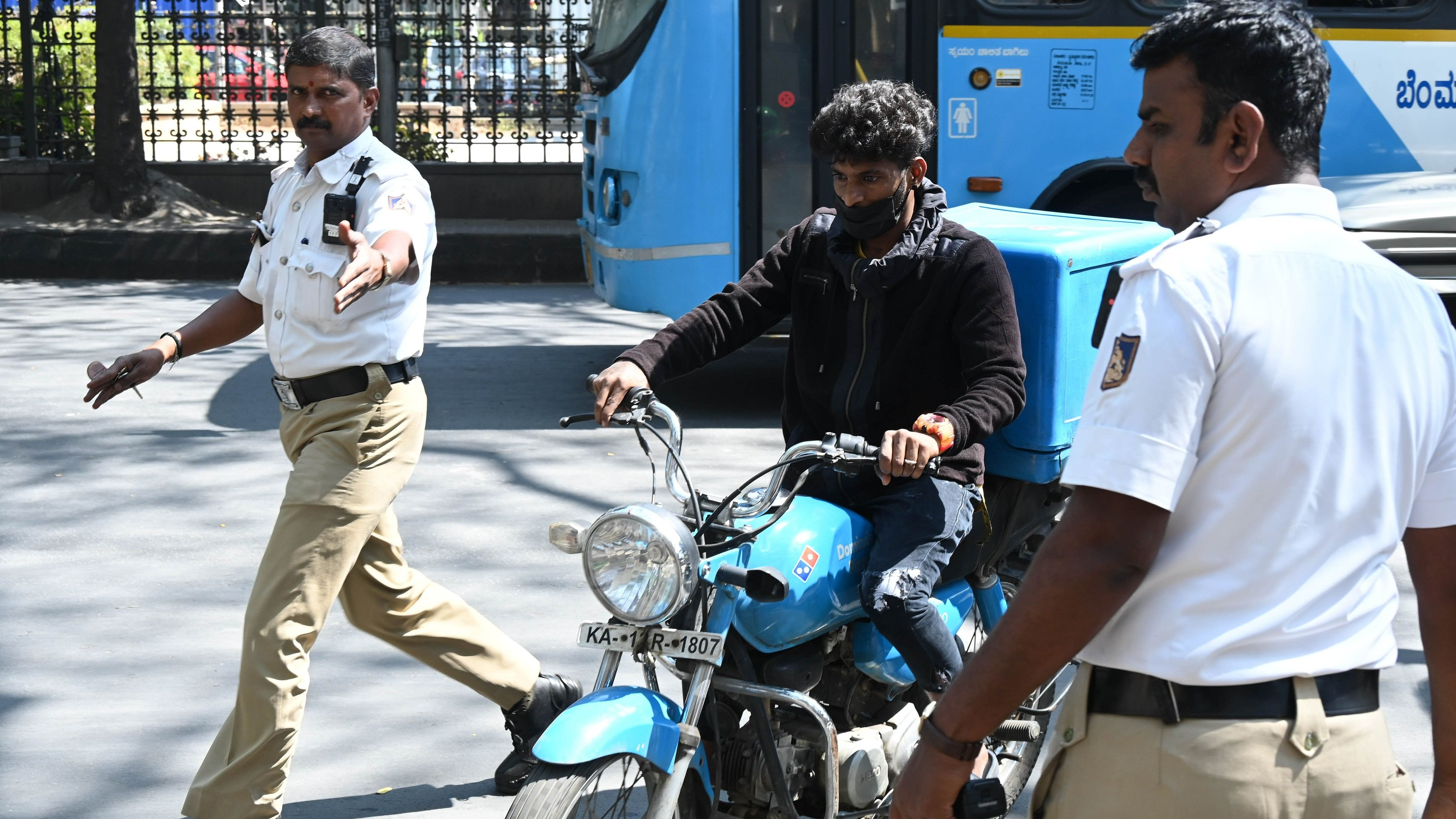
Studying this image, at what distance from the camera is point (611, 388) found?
2994 millimetres

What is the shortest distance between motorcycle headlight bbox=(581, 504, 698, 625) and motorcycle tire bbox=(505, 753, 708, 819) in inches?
10.5

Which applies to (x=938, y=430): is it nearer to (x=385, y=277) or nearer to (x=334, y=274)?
(x=385, y=277)

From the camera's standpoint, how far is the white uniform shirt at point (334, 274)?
3.65 m

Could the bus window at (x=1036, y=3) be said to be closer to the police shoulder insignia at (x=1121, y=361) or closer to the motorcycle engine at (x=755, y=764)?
the motorcycle engine at (x=755, y=764)

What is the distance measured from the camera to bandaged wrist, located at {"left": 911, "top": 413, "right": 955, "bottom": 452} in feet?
9.00

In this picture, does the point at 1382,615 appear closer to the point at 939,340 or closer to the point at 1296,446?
the point at 1296,446

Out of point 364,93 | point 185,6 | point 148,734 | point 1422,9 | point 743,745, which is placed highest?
point 185,6

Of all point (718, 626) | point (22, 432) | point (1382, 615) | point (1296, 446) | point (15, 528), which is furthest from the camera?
point (22, 432)

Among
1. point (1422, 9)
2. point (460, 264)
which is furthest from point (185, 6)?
point (1422, 9)

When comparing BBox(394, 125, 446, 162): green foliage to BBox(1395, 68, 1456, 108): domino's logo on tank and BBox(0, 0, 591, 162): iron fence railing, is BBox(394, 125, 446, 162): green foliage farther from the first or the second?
BBox(1395, 68, 1456, 108): domino's logo on tank

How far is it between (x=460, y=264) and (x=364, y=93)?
9.64 metres

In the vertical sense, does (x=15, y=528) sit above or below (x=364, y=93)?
below

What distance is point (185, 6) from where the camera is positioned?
570 inches

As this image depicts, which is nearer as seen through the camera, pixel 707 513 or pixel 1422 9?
pixel 707 513
